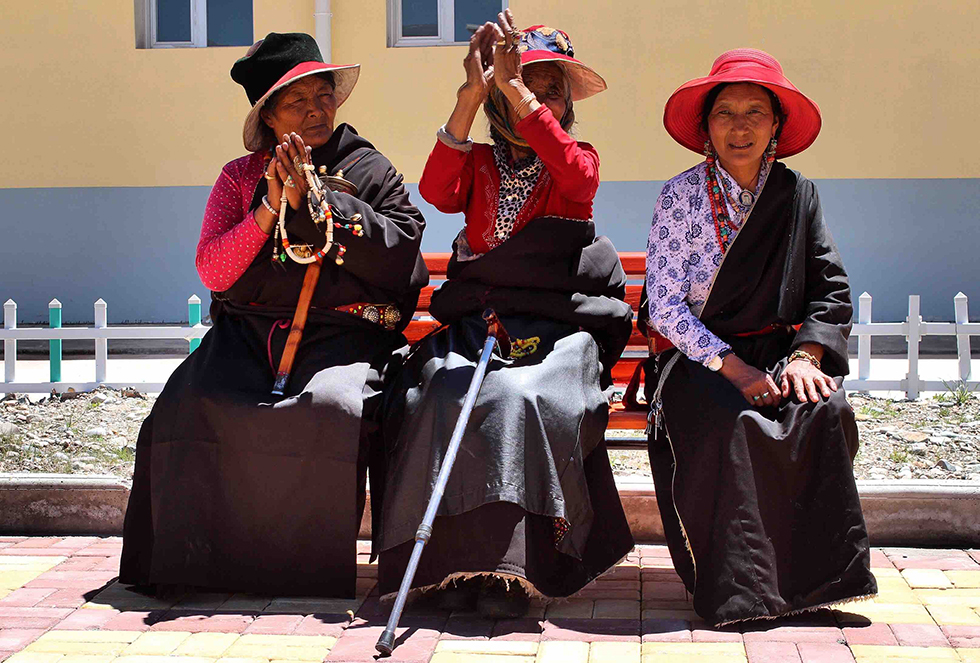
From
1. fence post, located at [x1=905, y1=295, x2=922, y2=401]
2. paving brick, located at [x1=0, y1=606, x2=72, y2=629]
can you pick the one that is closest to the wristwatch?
paving brick, located at [x1=0, y1=606, x2=72, y2=629]

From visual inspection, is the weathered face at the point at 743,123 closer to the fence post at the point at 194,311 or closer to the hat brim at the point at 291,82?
the hat brim at the point at 291,82

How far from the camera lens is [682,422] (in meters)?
3.58

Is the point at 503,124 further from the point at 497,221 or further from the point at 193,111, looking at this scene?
the point at 193,111

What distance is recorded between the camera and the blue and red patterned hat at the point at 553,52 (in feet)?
12.6

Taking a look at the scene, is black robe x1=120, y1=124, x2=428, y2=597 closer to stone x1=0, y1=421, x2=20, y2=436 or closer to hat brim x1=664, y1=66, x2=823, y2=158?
hat brim x1=664, y1=66, x2=823, y2=158

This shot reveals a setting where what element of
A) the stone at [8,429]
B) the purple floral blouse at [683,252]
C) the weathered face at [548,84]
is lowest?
the stone at [8,429]

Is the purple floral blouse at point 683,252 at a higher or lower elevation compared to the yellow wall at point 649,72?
lower

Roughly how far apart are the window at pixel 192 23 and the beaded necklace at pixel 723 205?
822 cm

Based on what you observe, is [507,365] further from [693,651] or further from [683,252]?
[693,651]

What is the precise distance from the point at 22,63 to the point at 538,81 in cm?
898

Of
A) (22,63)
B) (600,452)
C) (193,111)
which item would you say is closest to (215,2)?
(193,111)

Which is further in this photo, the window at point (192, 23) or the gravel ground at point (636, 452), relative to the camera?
the window at point (192, 23)

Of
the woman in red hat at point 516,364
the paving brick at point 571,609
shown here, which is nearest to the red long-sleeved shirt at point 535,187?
the woman in red hat at point 516,364

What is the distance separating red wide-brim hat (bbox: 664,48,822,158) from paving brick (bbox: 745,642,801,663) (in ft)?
5.47
